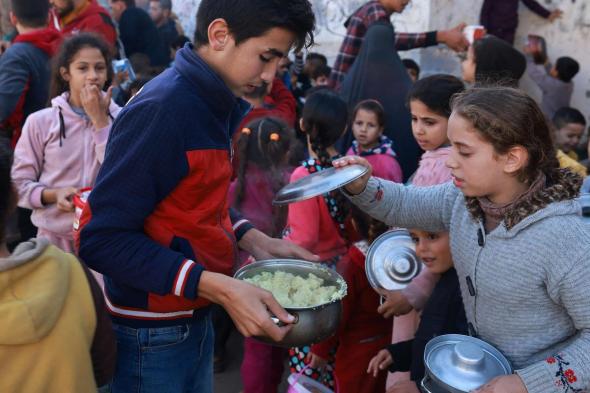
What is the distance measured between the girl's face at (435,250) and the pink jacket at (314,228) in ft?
2.57

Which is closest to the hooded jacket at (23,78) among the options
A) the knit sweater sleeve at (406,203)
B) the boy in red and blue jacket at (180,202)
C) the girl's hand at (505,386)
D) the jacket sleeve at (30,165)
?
the jacket sleeve at (30,165)

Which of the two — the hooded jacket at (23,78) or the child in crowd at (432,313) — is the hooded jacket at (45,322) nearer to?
the child in crowd at (432,313)

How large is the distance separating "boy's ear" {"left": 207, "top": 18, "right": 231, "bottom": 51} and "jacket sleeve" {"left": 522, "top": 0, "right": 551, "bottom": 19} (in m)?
6.61

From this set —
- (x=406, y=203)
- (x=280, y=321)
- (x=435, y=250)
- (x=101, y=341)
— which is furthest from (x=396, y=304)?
(x=101, y=341)

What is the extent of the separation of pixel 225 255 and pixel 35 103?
2.82 m

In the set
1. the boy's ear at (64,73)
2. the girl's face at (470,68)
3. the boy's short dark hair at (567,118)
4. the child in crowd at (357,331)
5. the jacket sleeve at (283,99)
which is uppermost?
the boy's ear at (64,73)

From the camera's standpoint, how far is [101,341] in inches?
66.4

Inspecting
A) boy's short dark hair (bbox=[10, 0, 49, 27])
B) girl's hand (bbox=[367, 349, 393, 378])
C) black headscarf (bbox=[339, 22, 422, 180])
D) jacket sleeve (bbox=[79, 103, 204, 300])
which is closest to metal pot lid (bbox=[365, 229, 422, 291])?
girl's hand (bbox=[367, 349, 393, 378])

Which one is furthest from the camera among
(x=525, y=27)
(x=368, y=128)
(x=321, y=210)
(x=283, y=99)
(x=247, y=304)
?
(x=525, y=27)

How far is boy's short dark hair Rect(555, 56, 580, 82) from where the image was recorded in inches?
261

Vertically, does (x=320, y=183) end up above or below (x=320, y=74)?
above

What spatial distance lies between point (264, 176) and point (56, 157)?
50.0 inches

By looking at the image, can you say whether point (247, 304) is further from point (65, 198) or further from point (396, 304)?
point (65, 198)

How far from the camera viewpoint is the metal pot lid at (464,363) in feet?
5.70
